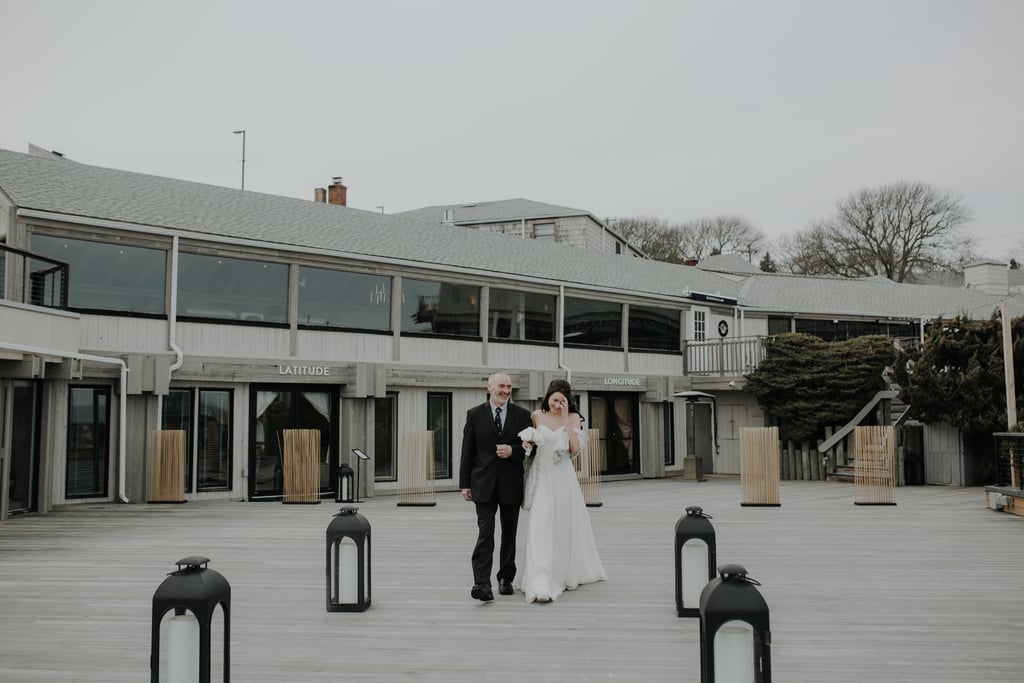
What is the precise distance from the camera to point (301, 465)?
16.5 m

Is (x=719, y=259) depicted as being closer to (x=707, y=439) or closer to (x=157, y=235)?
(x=707, y=439)

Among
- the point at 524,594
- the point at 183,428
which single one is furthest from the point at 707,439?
the point at 524,594

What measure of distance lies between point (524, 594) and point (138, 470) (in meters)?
10.3

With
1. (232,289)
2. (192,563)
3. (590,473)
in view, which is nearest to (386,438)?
(232,289)

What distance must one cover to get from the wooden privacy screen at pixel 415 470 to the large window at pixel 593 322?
297 inches

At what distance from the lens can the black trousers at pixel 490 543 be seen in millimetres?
7324

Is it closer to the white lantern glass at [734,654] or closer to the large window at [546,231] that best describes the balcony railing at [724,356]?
the large window at [546,231]

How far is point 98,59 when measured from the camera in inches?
770

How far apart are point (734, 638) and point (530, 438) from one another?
11.6 ft

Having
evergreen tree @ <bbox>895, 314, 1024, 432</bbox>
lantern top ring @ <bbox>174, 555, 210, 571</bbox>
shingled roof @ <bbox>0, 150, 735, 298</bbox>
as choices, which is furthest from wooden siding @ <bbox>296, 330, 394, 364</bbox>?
lantern top ring @ <bbox>174, 555, 210, 571</bbox>

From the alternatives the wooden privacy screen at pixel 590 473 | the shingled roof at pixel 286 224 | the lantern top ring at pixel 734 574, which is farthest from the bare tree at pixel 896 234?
the lantern top ring at pixel 734 574

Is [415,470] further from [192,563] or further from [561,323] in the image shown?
[192,563]

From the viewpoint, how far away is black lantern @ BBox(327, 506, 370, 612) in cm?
690

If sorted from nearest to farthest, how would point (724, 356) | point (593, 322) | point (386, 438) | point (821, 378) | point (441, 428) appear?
point (386, 438) → point (441, 428) → point (821, 378) → point (593, 322) → point (724, 356)
